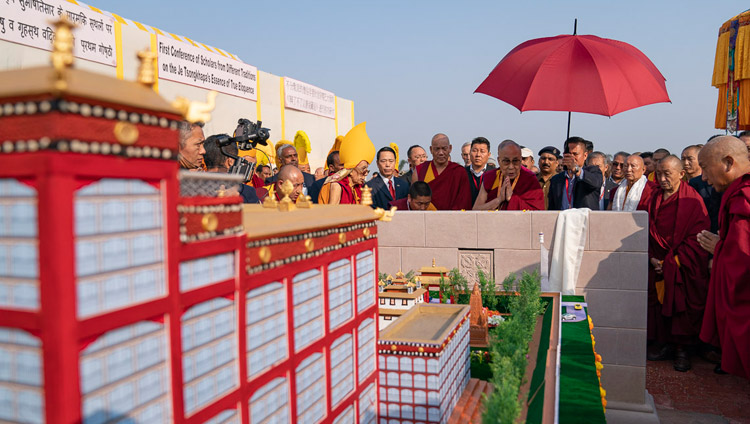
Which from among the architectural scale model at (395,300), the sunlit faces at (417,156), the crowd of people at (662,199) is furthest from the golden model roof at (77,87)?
the sunlit faces at (417,156)

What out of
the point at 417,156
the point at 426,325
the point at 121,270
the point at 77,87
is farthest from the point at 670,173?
the point at 77,87

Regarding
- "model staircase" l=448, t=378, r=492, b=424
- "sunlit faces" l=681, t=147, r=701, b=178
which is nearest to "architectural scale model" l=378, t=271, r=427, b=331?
"model staircase" l=448, t=378, r=492, b=424

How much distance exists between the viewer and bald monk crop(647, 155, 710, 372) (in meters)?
6.21

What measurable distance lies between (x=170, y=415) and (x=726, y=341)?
16.1ft

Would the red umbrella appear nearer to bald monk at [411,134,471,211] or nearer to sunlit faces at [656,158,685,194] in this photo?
sunlit faces at [656,158,685,194]

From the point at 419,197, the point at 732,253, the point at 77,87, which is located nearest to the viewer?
the point at 77,87

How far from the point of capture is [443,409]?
261 centimetres

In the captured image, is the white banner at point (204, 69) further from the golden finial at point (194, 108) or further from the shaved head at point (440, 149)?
the golden finial at point (194, 108)

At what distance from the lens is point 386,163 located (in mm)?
7180

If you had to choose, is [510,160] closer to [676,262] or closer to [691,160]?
[676,262]

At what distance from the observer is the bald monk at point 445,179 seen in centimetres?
672

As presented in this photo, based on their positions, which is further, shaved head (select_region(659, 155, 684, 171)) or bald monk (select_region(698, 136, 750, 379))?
shaved head (select_region(659, 155, 684, 171))

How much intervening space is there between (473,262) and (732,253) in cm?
227

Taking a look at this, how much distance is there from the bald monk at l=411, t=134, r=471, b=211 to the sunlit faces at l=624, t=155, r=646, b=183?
88.0 inches
